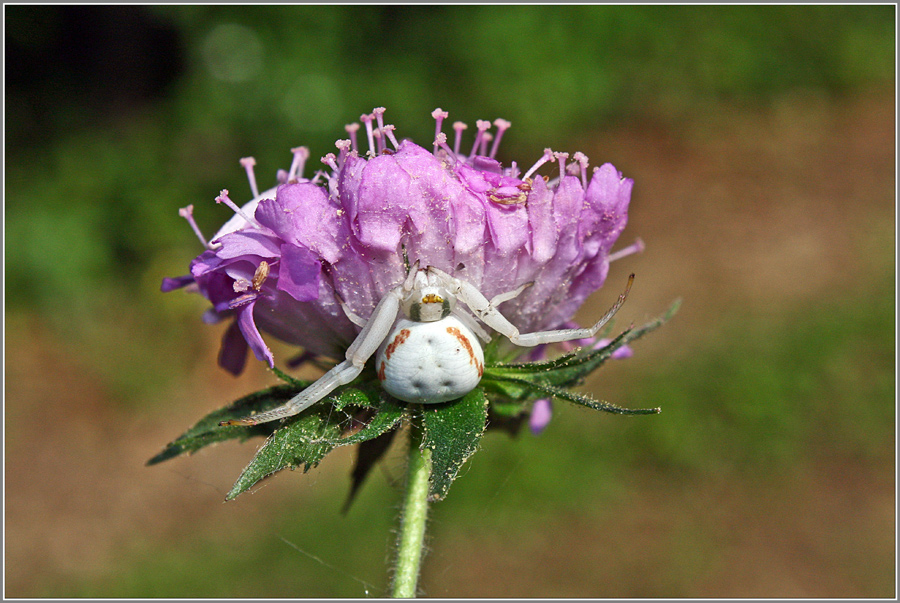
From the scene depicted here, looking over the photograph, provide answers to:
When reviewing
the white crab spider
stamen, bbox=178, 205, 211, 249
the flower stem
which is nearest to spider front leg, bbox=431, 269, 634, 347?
the white crab spider

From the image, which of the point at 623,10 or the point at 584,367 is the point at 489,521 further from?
the point at 623,10

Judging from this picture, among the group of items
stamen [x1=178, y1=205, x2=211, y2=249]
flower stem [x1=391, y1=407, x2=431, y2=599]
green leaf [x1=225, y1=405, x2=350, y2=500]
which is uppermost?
stamen [x1=178, y1=205, x2=211, y2=249]

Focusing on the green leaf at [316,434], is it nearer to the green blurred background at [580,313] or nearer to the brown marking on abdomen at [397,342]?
the brown marking on abdomen at [397,342]

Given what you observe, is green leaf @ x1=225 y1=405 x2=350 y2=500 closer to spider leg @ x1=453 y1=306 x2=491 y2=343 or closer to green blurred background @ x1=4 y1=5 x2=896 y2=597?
spider leg @ x1=453 y1=306 x2=491 y2=343

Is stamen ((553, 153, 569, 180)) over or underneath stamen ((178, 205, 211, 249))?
over

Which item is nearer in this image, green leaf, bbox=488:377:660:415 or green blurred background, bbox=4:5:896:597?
green leaf, bbox=488:377:660:415

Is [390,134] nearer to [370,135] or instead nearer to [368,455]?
[370,135]
